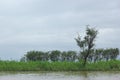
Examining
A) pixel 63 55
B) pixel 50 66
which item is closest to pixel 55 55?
pixel 63 55

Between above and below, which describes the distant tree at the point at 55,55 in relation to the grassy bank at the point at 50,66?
above

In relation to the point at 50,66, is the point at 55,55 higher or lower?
higher

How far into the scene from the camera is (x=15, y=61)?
157 ft

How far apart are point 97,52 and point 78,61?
5301 millimetres

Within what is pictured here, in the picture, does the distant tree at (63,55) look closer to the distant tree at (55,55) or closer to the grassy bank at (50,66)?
the distant tree at (55,55)

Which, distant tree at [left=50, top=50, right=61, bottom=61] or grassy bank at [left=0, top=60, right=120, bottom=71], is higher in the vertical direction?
distant tree at [left=50, top=50, right=61, bottom=61]

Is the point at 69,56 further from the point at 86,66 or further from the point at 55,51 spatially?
the point at 86,66

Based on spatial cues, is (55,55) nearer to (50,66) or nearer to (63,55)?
(63,55)

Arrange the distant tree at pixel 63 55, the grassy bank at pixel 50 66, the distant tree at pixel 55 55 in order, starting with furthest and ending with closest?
the distant tree at pixel 63 55
the distant tree at pixel 55 55
the grassy bank at pixel 50 66

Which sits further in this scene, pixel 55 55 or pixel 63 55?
pixel 63 55

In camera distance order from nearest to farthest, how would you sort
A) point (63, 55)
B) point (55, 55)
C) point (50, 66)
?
point (50, 66) < point (55, 55) < point (63, 55)

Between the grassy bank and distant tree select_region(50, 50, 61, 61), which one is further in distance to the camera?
distant tree select_region(50, 50, 61, 61)

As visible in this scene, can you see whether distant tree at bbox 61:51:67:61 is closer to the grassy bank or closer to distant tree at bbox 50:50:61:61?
distant tree at bbox 50:50:61:61

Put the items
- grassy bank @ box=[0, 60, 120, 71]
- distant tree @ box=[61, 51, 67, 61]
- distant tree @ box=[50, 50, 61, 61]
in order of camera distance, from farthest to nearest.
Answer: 1. distant tree @ box=[61, 51, 67, 61]
2. distant tree @ box=[50, 50, 61, 61]
3. grassy bank @ box=[0, 60, 120, 71]
